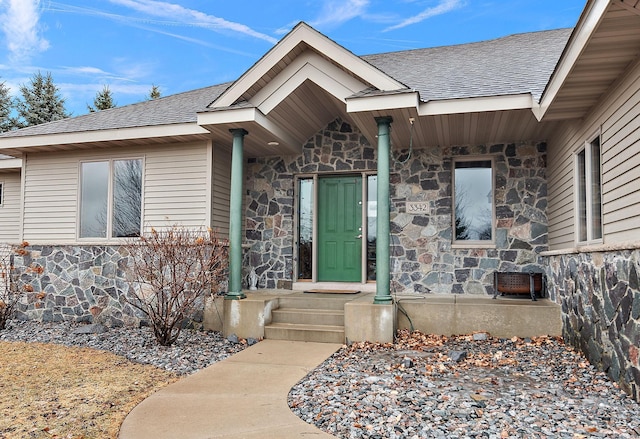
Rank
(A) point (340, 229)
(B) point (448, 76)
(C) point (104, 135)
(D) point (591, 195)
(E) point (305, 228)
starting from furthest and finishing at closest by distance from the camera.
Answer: (E) point (305, 228), (A) point (340, 229), (C) point (104, 135), (B) point (448, 76), (D) point (591, 195)

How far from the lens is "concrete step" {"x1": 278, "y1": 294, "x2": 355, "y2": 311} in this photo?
670 centimetres

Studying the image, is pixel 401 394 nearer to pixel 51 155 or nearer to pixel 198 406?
pixel 198 406

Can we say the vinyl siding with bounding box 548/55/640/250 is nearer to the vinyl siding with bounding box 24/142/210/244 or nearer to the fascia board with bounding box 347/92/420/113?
the fascia board with bounding box 347/92/420/113

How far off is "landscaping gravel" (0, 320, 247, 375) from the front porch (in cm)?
37

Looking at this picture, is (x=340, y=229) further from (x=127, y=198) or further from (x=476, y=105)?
(x=127, y=198)

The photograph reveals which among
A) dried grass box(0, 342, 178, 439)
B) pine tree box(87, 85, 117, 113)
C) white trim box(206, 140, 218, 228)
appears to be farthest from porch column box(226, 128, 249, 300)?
pine tree box(87, 85, 117, 113)

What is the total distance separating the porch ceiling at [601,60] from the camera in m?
3.41

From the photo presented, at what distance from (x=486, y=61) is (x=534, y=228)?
2.83 meters

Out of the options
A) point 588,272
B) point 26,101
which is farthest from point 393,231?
point 26,101

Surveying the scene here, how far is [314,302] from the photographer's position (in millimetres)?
6781

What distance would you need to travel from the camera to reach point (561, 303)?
5.98m

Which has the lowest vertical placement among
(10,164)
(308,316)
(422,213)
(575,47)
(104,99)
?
(308,316)

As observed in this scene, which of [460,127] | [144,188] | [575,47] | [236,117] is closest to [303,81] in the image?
[236,117]

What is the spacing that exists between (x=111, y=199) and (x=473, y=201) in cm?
605
